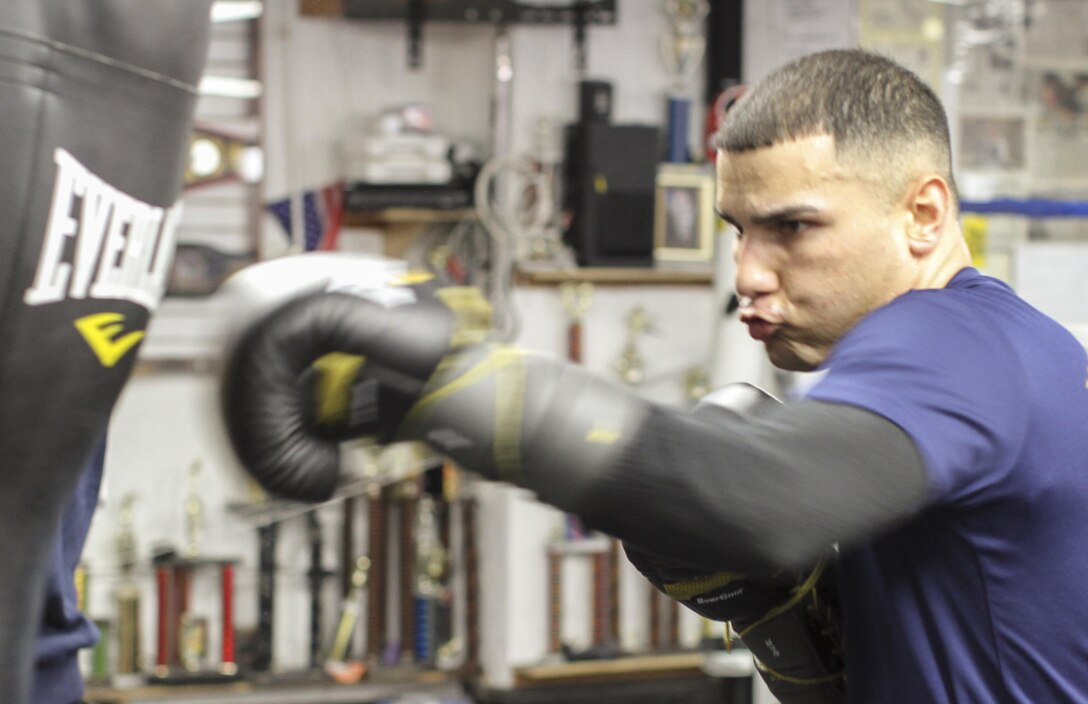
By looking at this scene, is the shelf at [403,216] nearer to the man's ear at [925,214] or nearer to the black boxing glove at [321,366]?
the man's ear at [925,214]

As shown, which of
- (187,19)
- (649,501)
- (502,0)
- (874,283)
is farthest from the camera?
(502,0)

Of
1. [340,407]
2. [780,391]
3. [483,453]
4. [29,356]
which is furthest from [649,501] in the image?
[780,391]

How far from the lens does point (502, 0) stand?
169 inches

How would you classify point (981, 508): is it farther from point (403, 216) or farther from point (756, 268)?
point (403, 216)

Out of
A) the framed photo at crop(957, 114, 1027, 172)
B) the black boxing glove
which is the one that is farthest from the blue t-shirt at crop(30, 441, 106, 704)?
the framed photo at crop(957, 114, 1027, 172)

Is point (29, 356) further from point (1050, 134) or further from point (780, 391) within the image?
point (1050, 134)

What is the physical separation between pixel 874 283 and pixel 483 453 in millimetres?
458

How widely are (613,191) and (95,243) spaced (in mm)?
3334

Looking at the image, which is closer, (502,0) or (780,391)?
(780,391)

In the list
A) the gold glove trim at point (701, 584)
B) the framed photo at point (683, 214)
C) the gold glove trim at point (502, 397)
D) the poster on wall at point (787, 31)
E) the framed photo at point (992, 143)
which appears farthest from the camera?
the framed photo at point (992, 143)

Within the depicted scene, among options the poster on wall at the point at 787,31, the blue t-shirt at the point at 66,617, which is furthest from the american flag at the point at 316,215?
the blue t-shirt at the point at 66,617

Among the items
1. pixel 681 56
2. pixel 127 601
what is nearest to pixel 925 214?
pixel 681 56

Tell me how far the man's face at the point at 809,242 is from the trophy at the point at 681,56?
10.8 ft

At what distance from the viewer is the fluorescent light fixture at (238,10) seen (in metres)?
4.35
